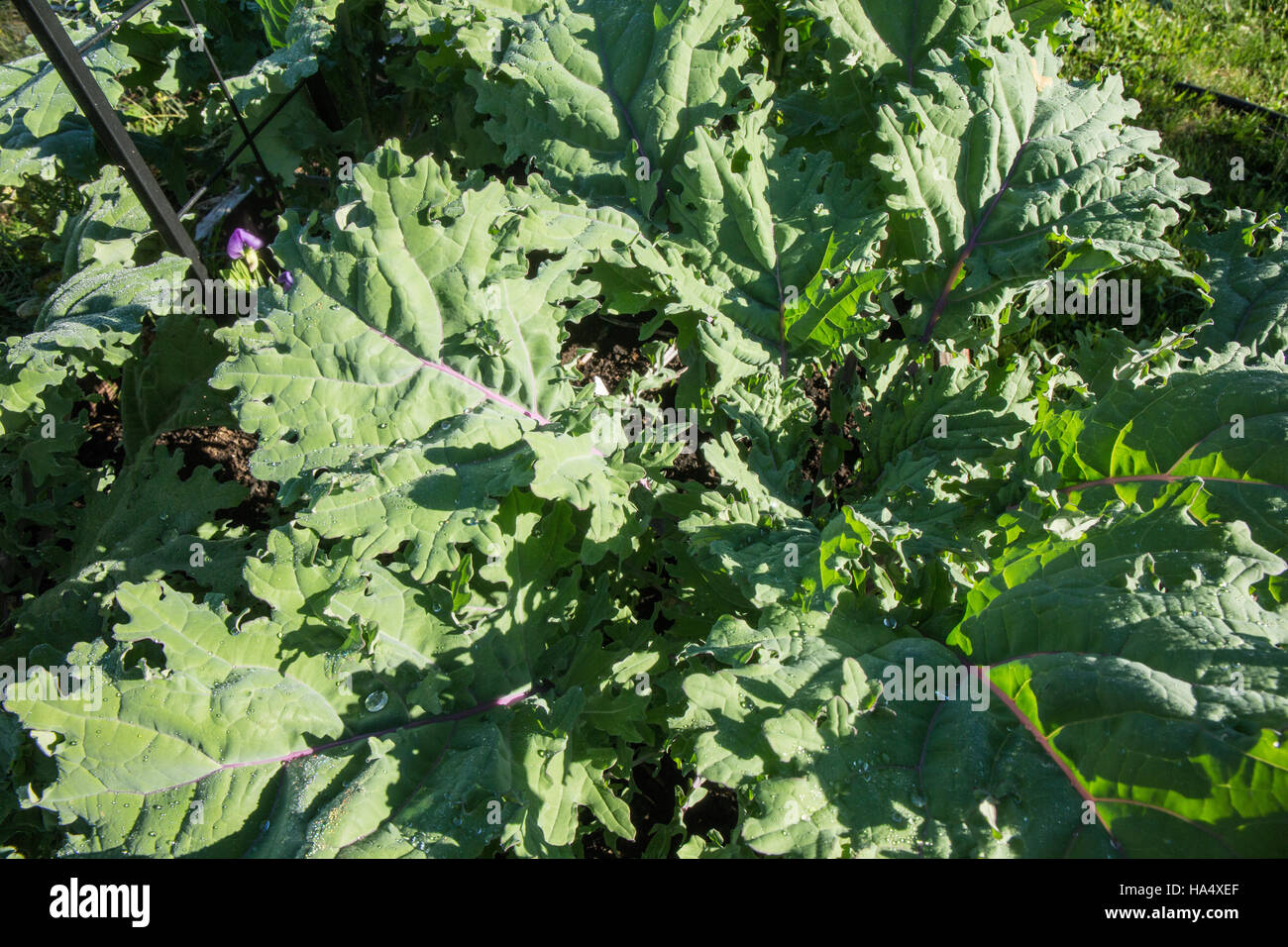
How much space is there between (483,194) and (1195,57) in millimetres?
4485

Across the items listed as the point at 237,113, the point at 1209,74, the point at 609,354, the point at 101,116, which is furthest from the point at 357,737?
the point at 1209,74

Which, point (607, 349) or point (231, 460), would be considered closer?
point (231, 460)

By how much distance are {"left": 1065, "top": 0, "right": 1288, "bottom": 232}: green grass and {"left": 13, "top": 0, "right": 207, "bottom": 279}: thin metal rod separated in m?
4.23

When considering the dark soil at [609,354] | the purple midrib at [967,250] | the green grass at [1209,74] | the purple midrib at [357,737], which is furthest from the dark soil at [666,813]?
the green grass at [1209,74]

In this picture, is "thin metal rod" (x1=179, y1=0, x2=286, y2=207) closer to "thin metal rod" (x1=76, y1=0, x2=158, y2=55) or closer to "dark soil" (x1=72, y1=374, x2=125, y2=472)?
"thin metal rod" (x1=76, y1=0, x2=158, y2=55)

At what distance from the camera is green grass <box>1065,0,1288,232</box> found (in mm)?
4016

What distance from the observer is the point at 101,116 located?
2600 mm

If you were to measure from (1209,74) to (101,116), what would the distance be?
207 inches

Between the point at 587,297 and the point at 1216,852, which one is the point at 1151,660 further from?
the point at 587,297

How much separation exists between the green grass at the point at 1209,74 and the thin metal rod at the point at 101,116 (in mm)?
4231

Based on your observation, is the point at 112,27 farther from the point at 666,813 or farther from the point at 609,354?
the point at 666,813

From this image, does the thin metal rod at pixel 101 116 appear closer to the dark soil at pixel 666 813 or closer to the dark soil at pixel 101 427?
the dark soil at pixel 101 427

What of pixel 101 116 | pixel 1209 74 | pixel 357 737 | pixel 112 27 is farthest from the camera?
pixel 1209 74

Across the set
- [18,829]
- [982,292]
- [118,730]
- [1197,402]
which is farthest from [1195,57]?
[18,829]
